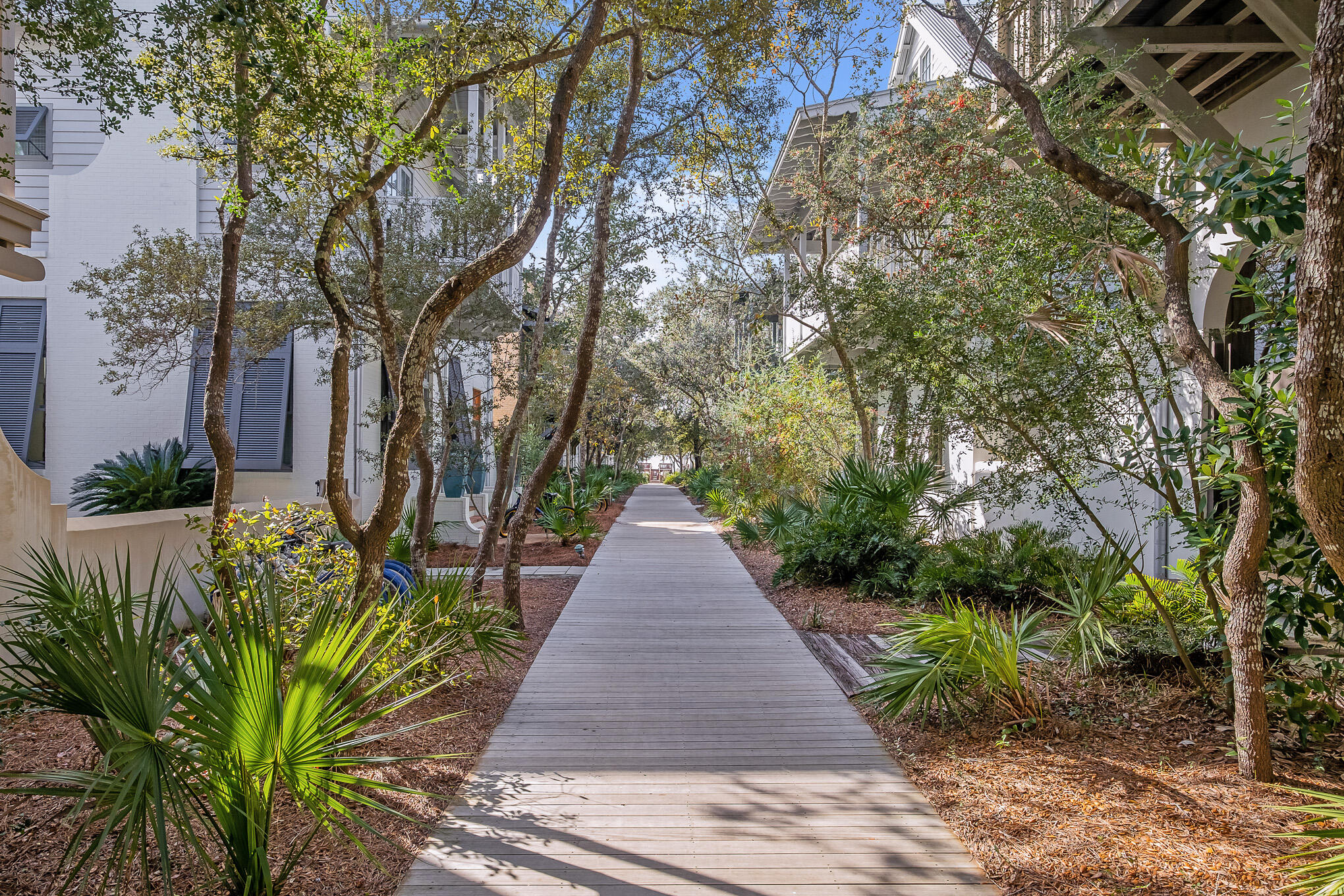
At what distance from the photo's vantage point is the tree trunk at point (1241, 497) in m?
4.02

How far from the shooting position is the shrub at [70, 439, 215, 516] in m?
11.4

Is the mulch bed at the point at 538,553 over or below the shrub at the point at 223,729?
below

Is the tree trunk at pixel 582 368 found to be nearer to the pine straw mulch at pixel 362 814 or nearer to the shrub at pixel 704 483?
the pine straw mulch at pixel 362 814

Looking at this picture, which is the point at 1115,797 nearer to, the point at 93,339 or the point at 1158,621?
the point at 1158,621

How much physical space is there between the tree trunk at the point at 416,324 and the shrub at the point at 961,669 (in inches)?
138

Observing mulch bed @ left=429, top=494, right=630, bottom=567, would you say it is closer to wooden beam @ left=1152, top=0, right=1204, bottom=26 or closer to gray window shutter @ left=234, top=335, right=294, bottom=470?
gray window shutter @ left=234, top=335, right=294, bottom=470

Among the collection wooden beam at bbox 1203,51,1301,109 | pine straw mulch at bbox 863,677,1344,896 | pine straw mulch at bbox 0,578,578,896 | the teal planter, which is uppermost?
wooden beam at bbox 1203,51,1301,109

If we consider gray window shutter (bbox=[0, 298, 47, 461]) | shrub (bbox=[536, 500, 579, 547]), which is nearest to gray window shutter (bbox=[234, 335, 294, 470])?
gray window shutter (bbox=[0, 298, 47, 461])

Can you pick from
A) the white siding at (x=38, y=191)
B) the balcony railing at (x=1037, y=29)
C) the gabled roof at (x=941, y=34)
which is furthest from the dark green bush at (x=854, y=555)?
the white siding at (x=38, y=191)

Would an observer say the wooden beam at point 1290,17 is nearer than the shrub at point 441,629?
No

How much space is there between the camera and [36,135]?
1339 centimetres

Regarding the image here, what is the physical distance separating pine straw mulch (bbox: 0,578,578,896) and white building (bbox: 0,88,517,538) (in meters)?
7.64

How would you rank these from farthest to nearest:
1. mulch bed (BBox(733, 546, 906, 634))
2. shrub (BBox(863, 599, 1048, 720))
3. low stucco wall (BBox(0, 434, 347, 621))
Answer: mulch bed (BBox(733, 546, 906, 634)) → low stucco wall (BBox(0, 434, 347, 621)) → shrub (BBox(863, 599, 1048, 720))

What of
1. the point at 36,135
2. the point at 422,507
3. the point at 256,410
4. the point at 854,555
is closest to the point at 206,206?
the point at 36,135
